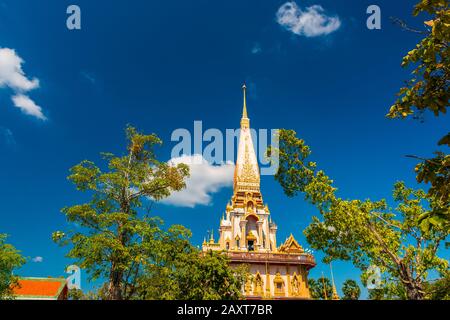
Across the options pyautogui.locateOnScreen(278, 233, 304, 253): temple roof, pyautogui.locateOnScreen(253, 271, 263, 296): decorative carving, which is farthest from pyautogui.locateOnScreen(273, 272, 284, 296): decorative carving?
pyautogui.locateOnScreen(278, 233, 304, 253): temple roof

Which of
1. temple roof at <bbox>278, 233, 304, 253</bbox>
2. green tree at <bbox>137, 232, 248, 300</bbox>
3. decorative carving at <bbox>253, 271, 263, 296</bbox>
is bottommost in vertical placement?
green tree at <bbox>137, 232, 248, 300</bbox>

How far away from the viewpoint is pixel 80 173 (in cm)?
1358

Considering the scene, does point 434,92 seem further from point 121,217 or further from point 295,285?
point 295,285

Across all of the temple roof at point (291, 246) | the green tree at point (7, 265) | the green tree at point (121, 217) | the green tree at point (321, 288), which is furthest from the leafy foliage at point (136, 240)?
the green tree at point (321, 288)

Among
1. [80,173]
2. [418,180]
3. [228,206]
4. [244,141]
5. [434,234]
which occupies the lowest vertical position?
[418,180]

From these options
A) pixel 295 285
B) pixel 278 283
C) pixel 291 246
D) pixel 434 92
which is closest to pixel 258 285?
pixel 278 283

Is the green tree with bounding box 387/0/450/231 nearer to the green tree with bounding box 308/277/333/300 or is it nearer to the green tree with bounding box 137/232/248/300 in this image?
the green tree with bounding box 137/232/248/300

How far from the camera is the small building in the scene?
2505 centimetres

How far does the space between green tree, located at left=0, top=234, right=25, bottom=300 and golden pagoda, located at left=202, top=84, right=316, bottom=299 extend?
14.1m

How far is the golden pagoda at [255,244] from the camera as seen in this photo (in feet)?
109

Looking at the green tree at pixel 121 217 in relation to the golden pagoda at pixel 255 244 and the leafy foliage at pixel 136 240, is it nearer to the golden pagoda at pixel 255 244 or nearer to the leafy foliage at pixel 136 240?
the leafy foliage at pixel 136 240
